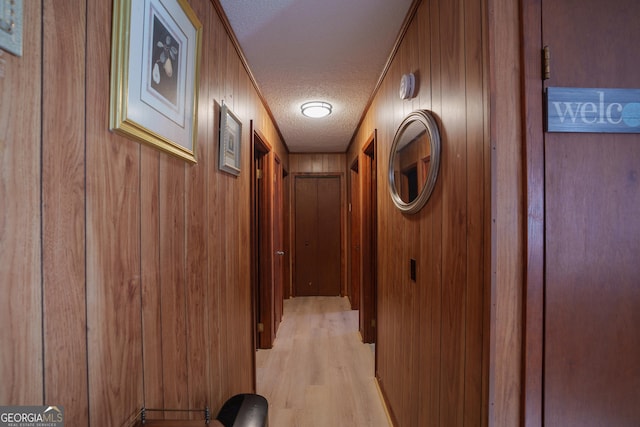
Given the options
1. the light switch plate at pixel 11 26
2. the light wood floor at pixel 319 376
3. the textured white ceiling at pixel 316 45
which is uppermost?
the textured white ceiling at pixel 316 45

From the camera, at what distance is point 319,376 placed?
2.37m

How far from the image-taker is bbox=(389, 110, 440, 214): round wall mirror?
120 centimetres

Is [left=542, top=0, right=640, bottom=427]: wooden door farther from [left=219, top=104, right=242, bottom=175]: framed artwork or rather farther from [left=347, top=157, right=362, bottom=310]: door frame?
[left=347, top=157, right=362, bottom=310]: door frame

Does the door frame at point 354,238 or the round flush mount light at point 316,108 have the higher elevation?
the round flush mount light at point 316,108

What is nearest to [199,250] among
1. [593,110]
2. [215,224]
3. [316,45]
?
[215,224]

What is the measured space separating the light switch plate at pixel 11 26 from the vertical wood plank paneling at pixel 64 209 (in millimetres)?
55

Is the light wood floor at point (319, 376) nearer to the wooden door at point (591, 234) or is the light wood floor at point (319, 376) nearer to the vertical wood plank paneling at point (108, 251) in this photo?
the wooden door at point (591, 234)

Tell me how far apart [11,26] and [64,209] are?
33 centimetres

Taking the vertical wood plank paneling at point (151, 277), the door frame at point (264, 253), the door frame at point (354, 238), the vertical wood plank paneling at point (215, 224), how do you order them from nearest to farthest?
the vertical wood plank paneling at point (151, 277) < the vertical wood plank paneling at point (215, 224) < the door frame at point (264, 253) < the door frame at point (354, 238)

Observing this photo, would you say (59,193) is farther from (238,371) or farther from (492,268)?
(238,371)

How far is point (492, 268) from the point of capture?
0.84 m

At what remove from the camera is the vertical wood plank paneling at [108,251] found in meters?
0.65

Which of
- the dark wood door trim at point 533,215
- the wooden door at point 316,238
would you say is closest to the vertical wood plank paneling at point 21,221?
the dark wood door trim at point 533,215

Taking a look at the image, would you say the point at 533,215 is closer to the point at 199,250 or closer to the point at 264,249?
the point at 199,250
